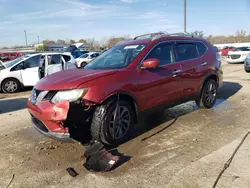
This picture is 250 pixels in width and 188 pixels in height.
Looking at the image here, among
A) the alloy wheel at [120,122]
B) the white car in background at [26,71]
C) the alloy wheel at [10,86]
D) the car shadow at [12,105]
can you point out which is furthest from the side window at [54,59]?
the alloy wheel at [120,122]

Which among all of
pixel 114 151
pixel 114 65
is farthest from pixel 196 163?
pixel 114 65

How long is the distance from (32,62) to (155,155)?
808cm

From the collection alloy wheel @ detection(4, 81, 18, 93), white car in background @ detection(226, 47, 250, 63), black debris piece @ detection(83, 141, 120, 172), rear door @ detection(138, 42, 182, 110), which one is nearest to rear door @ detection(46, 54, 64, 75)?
alloy wheel @ detection(4, 81, 18, 93)

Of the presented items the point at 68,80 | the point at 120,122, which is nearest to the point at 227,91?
the point at 120,122

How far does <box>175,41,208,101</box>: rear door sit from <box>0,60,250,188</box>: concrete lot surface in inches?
24.4

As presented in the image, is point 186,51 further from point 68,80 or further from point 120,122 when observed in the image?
point 68,80

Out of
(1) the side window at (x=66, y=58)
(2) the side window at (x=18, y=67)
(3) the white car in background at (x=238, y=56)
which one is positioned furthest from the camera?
(3) the white car in background at (x=238, y=56)

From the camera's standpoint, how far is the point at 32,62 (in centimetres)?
1017

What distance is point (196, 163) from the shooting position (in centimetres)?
337

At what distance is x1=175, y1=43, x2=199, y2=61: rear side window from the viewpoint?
5.16 meters

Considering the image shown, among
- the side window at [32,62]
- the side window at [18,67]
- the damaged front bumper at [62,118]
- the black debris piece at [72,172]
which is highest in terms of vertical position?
the side window at [32,62]

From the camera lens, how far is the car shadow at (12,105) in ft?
22.9

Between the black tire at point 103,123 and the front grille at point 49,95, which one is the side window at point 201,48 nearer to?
the black tire at point 103,123

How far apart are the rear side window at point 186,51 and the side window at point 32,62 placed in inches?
270
